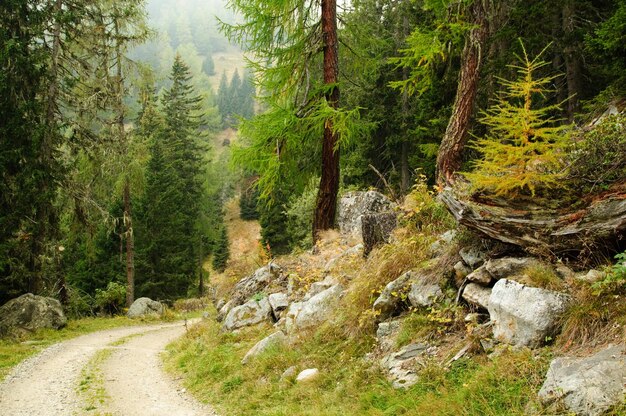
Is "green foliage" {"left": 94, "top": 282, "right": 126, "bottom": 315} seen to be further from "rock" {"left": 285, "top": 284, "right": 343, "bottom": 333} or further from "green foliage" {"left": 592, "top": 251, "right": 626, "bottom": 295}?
"green foliage" {"left": 592, "top": 251, "right": 626, "bottom": 295}

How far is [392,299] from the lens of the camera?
21.8 feet

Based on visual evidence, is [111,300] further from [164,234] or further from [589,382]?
[589,382]

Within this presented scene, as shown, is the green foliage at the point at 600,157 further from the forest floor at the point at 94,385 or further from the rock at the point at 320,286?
the forest floor at the point at 94,385

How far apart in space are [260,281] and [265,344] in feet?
10.7

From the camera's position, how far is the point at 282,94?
483 inches

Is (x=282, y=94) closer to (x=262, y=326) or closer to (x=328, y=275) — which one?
(x=328, y=275)

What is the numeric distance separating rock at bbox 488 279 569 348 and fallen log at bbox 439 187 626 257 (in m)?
0.64

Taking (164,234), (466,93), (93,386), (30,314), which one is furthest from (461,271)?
(164,234)

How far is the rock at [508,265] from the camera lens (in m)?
5.15

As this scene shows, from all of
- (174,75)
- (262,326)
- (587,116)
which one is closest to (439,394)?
(262,326)

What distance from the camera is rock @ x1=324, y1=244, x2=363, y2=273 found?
904 centimetres

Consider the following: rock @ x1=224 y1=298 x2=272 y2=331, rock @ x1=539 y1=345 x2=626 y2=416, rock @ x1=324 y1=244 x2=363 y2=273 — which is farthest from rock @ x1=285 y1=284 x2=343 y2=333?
rock @ x1=539 y1=345 x2=626 y2=416

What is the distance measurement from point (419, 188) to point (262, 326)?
4510 millimetres

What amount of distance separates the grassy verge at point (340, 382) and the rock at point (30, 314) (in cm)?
825
